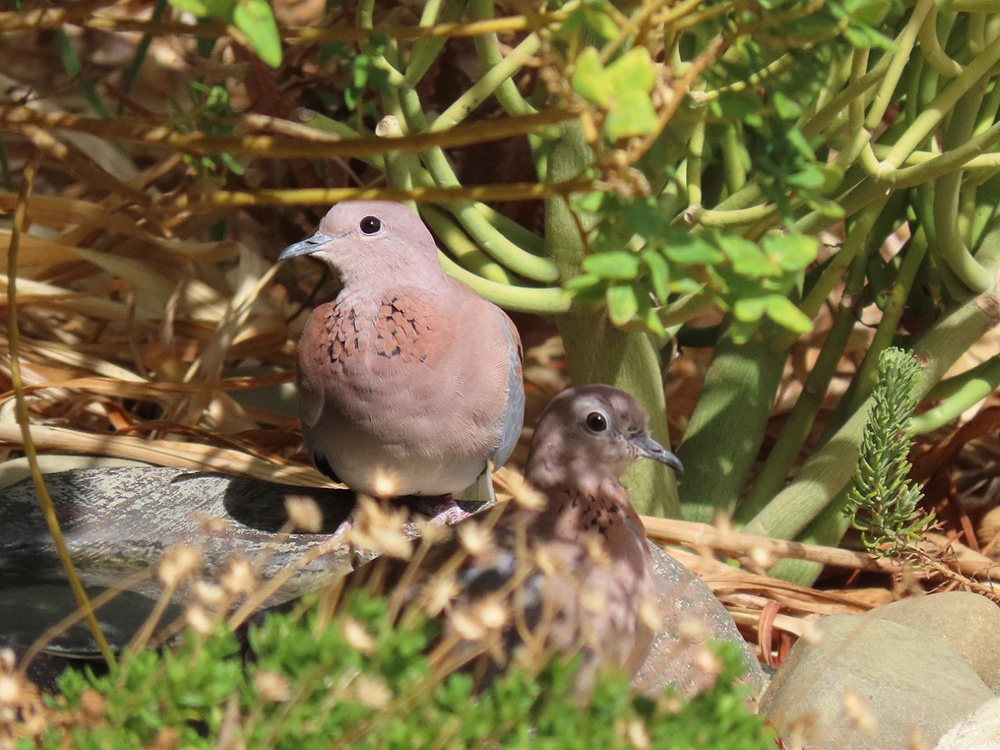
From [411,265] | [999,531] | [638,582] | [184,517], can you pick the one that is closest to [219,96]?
[411,265]

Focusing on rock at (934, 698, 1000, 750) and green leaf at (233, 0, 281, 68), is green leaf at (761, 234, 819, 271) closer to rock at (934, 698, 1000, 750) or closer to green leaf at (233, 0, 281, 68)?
green leaf at (233, 0, 281, 68)

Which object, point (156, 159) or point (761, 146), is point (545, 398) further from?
point (761, 146)

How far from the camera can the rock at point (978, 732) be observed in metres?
1.45

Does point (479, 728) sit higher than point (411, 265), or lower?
lower

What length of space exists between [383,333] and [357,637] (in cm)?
83

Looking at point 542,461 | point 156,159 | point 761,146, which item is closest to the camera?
point 761,146

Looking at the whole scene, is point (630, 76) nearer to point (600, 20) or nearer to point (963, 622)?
point (600, 20)

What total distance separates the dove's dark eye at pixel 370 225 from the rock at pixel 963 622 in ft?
3.08

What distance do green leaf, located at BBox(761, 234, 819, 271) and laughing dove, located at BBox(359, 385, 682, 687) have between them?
1.55 feet

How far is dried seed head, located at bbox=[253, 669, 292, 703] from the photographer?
0.85 meters

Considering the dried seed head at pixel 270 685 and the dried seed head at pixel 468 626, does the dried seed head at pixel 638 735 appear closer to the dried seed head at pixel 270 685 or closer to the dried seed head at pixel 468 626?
the dried seed head at pixel 468 626

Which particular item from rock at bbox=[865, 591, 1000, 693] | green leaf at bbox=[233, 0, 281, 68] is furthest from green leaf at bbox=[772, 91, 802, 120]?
rock at bbox=[865, 591, 1000, 693]

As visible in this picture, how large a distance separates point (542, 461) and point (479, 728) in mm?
644

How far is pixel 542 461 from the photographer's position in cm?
156
